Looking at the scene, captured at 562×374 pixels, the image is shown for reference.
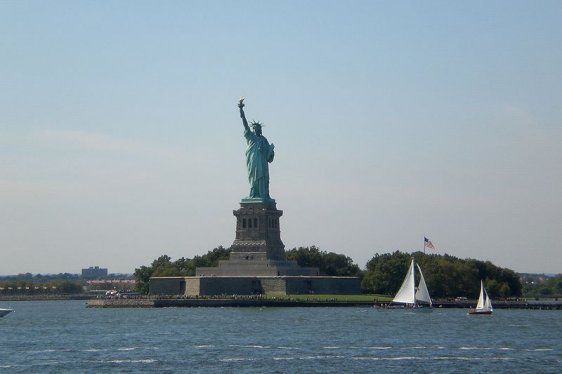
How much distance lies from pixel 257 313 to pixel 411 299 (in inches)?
565

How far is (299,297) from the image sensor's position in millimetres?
120750

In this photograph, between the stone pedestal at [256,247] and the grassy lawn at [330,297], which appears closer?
the grassy lawn at [330,297]

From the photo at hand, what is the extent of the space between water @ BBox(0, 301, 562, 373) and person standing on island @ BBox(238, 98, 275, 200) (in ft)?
78.8

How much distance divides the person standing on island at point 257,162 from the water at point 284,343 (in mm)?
24010

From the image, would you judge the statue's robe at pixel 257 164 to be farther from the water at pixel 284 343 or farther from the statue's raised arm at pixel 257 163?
the water at pixel 284 343

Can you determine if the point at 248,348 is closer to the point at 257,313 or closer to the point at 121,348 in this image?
the point at 121,348

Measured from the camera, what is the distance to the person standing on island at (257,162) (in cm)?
12938

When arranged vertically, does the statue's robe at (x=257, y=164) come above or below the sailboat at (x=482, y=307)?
above

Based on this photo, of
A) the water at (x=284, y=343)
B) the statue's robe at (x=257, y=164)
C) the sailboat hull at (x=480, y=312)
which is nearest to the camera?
the water at (x=284, y=343)

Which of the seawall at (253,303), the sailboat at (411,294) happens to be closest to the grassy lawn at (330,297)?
the seawall at (253,303)

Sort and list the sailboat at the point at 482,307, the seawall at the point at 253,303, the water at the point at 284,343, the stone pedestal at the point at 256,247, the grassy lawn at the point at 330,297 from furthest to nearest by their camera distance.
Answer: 1. the stone pedestal at the point at 256,247
2. the grassy lawn at the point at 330,297
3. the seawall at the point at 253,303
4. the sailboat at the point at 482,307
5. the water at the point at 284,343

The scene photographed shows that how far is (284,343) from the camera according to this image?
7312 centimetres

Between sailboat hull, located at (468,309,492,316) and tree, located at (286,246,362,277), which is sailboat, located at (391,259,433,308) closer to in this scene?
sailboat hull, located at (468,309,492,316)

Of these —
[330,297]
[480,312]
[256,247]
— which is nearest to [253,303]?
[330,297]
